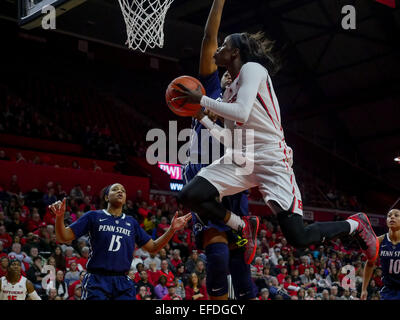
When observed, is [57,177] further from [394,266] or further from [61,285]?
[394,266]

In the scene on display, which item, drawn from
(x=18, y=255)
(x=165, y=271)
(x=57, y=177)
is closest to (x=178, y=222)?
(x=18, y=255)

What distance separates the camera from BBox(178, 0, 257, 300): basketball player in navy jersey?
4.15 meters

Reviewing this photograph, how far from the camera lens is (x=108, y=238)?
4902mm

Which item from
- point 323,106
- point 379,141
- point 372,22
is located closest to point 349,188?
point 379,141

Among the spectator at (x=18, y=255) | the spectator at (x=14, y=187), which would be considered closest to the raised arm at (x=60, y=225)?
the spectator at (x=18, y=255)

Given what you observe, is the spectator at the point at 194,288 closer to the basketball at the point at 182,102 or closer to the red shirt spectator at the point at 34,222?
the red shirt spectator at the point at 34,222

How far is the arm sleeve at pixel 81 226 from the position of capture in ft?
16.1

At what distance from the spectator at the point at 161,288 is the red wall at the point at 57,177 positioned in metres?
5.21

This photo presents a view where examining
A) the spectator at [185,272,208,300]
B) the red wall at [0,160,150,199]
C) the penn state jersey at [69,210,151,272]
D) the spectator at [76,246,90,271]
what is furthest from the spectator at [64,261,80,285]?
the penn state jersey at [69,210,151,272]

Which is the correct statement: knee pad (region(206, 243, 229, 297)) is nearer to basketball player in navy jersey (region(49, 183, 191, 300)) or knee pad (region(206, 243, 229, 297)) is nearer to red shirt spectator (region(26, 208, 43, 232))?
basketball player in navy jersey (region(49, 183, 191, 300))

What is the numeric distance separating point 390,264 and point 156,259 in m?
6.17

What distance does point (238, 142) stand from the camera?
4.05 meters

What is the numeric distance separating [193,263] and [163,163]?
8.10 meters
